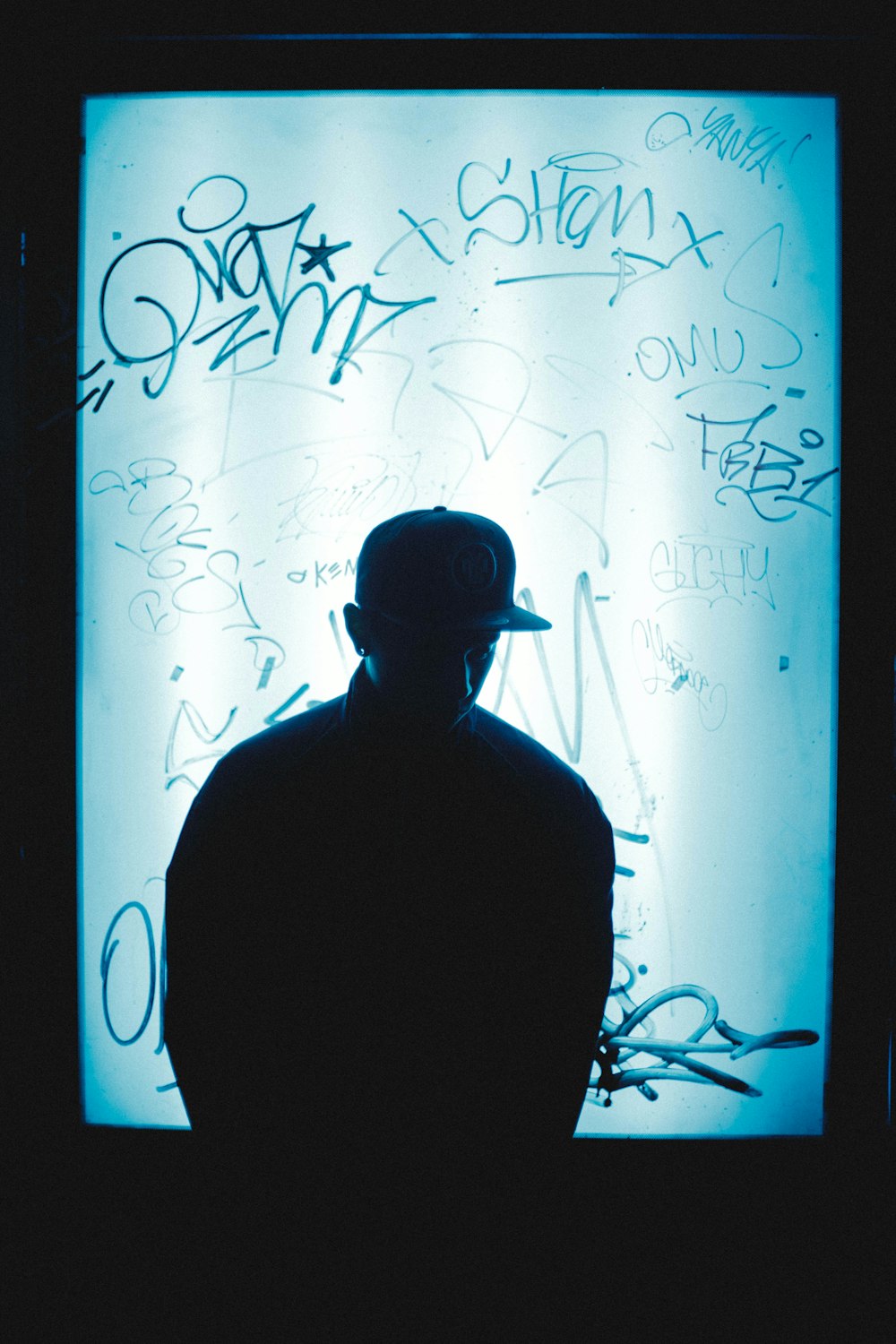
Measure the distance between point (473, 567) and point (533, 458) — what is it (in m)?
0.56

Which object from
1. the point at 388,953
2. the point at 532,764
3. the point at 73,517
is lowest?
the point at 388,953

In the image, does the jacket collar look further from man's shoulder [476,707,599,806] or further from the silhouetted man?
man's shoulder [476,707,599,806]

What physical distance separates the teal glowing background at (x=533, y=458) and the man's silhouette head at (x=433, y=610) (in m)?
0.39

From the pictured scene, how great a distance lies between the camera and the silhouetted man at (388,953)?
1261 millimetres

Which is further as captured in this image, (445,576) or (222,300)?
(222,300)

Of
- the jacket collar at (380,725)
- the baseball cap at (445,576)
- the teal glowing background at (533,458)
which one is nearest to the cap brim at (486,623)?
the baseball cap at (445,576)

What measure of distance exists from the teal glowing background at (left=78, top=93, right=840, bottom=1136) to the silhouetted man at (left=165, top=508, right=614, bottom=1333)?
0.99ft

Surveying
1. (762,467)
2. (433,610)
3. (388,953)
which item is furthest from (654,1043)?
(762,467)

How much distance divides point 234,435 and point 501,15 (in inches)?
44.4

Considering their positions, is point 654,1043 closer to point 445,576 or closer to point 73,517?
point 445,576

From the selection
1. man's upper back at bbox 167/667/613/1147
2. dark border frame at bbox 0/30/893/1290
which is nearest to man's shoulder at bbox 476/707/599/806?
man's upper back at bbox 167/667/613/1147

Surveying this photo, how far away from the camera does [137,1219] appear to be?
1615 millimetres

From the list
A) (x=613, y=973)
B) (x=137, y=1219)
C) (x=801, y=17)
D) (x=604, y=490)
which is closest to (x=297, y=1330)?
(x=137, y=1219)

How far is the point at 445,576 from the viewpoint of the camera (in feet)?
3.68
